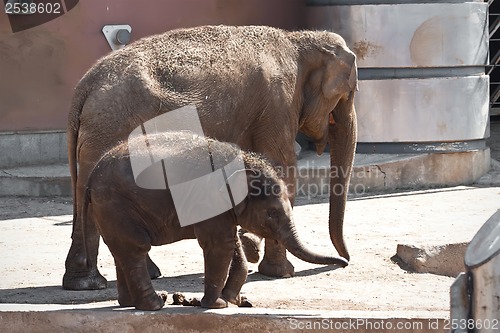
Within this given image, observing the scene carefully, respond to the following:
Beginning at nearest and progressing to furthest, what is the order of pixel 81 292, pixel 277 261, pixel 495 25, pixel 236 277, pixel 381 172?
pixel 236 277 < pixel 81 292 < pixel 277 261 < pixel 381 172 < pixel 495 25

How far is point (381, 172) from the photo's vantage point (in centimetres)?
1264

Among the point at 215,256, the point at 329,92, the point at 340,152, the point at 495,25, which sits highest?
the point at 329,92

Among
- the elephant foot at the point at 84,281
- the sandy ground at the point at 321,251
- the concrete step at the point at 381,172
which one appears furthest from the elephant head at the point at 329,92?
the concrete step at the point at 381,172

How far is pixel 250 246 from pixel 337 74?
154 cm

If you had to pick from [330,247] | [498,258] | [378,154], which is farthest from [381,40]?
[498,258]

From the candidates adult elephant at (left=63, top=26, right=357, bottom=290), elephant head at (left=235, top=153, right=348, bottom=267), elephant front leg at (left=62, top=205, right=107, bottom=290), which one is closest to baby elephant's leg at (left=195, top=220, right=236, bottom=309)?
elephant head at (left=235, top=153, right=348, bottom=267)

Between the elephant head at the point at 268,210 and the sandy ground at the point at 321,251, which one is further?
the sandy ground at the point at 321,251

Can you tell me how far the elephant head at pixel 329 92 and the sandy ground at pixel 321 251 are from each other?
20.5 inches

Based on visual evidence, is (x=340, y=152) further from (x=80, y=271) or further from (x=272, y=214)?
(x=272, y=214)

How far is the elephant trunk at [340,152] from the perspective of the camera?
8898mm

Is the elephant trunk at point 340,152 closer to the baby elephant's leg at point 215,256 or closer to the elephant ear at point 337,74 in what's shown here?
the elephant ear at point 337,74

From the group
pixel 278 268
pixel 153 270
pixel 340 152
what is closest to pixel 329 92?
pixel 340 152

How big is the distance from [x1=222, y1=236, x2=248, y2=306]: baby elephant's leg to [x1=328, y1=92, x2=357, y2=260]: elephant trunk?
2.09m

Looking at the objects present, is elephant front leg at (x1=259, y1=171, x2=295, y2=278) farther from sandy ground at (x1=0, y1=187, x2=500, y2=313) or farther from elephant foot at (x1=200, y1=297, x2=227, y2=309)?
elephant foot at (x1=200, y1=297, x2=227, y2=309)
